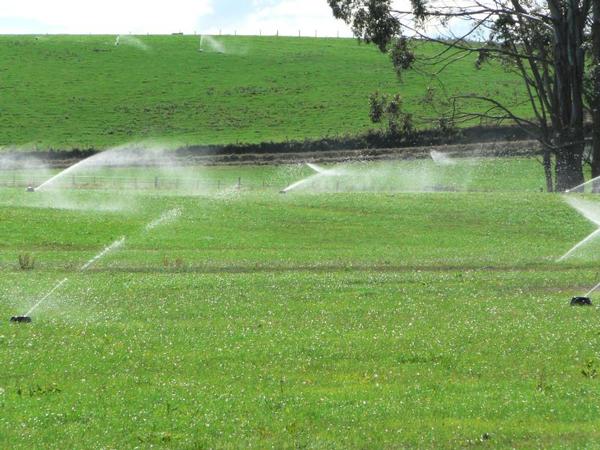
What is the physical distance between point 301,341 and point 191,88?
338ft

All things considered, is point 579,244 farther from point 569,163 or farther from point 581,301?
point 569,163

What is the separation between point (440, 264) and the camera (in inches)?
1231

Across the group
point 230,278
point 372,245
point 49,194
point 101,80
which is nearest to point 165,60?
point 101,80

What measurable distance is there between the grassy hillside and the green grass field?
58386 millimetres

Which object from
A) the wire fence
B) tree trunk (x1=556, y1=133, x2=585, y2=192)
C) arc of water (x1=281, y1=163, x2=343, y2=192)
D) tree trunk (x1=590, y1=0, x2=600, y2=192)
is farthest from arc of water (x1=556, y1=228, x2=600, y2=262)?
the wire fence

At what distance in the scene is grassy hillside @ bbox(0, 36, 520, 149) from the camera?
99625 mm

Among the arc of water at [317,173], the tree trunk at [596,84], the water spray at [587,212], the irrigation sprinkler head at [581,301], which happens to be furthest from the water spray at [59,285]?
the arc of water at [317,173]

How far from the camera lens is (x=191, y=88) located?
117375 mm

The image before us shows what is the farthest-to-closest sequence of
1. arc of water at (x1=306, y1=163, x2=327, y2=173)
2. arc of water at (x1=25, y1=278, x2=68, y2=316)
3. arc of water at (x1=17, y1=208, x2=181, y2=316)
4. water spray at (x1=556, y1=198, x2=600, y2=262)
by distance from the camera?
arc of water at (x1=306, y1=163, x2=327, y2=173) → water spray at (x1=556, y1=198, x2=600, y2=262) → arc of water at (x1=17, y1=208, x2=181, y2=316) → arc of water at (x1=25, y1=278, x2=68, y2=316)

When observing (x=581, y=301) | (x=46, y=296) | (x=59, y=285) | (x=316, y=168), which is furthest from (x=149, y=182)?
(x=581, y=301)

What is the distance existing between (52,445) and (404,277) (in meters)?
17.3

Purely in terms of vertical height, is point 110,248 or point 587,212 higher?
point 110,248

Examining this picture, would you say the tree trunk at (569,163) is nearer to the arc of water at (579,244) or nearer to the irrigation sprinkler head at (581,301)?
the arc of water at (579,244)

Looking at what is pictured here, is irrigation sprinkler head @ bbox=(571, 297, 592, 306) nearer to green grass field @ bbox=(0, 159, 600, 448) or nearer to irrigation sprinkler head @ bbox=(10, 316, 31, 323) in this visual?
green grass field @ bbox=(0, 159, 600, 448)
